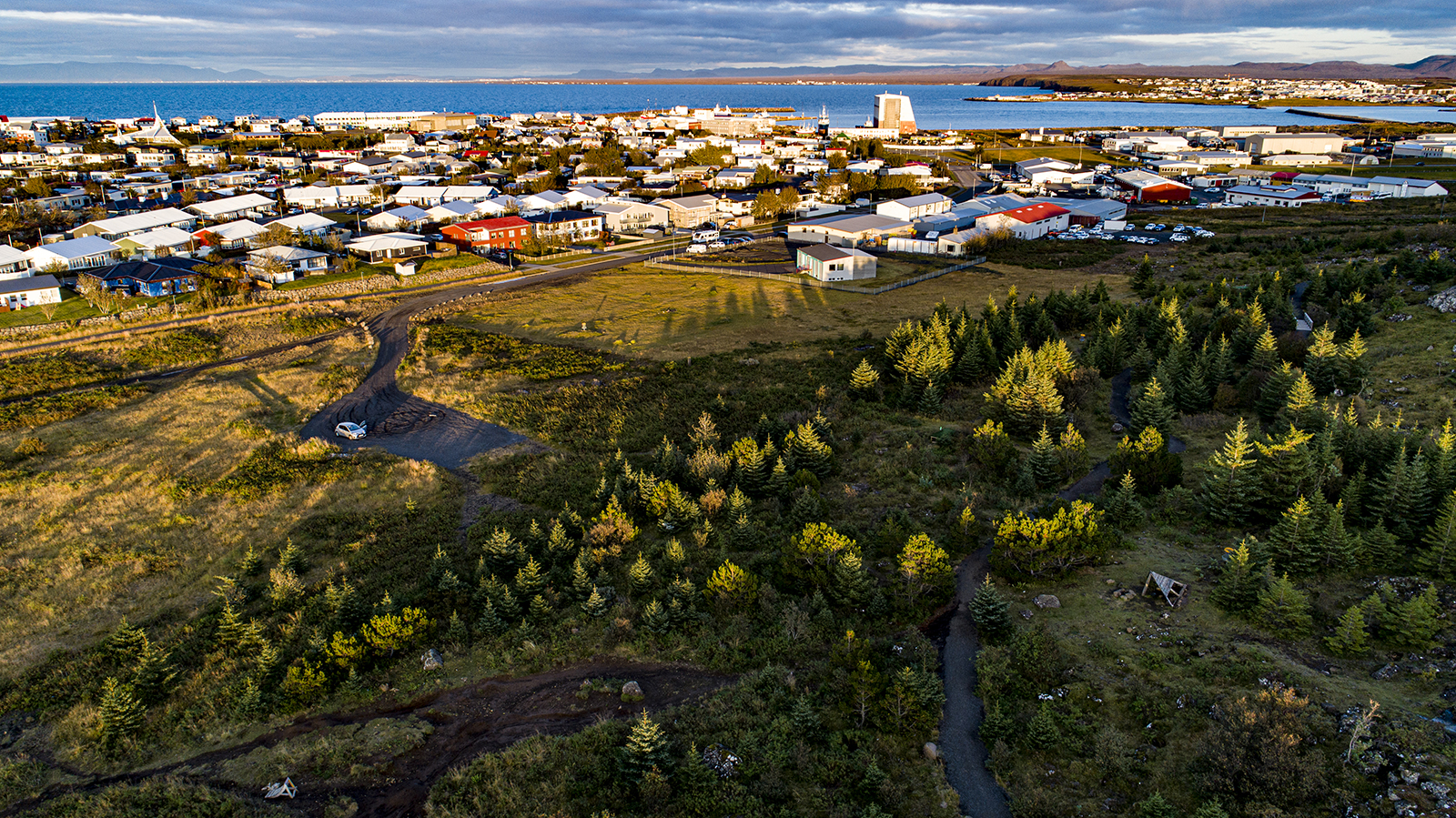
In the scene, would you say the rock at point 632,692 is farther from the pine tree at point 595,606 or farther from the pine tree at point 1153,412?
the pine tree at point 1153,412

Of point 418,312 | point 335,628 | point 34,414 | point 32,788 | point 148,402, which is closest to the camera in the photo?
point 32,788

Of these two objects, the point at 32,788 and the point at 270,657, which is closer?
the point at 32,788

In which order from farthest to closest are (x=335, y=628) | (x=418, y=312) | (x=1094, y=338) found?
(x=418, y=312) < (x=1094, y=338) < (x=335, y=628)

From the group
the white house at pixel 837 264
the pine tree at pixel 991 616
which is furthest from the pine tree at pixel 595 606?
the white house at pixel 837 264

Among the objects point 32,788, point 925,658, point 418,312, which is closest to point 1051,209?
point 418,312

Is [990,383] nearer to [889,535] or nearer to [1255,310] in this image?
[1255,310]

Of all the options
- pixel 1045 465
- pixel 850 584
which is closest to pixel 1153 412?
pixel 1045 465

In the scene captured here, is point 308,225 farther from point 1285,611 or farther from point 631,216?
point 1285,611
